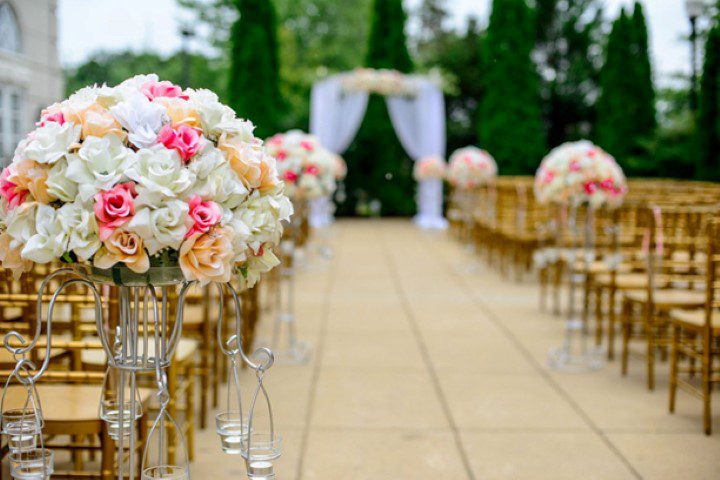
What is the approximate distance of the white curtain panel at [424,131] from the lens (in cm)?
1864

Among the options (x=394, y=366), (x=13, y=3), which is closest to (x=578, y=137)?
(x=13, y=3)

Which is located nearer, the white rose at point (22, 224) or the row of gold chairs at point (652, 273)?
the white rose at point (22, 224)

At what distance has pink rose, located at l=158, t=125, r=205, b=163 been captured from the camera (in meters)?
1.97

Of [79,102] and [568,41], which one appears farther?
[568,41]

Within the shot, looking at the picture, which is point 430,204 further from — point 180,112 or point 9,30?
point 180,112

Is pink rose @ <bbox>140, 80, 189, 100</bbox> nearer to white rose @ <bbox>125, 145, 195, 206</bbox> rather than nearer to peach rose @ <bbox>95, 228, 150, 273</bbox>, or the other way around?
white rose @ <bbox>125, 145, 195, 206</bbox>

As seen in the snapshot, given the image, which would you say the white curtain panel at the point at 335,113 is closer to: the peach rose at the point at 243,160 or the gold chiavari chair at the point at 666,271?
the gold chiavari chair at the point at 666,271

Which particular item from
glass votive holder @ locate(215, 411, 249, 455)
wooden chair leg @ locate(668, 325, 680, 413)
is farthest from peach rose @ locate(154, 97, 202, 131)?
wooden chair leg @ locate(668, 325, 680, 413)

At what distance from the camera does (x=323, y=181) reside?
6652 mm

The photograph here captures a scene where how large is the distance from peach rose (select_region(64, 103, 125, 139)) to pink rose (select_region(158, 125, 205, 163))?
0.10 meters

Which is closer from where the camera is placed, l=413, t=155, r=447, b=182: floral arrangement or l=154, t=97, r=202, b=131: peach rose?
l=154, t=97, r=202, b=131: peach rose

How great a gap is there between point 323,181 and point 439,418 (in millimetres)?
2368

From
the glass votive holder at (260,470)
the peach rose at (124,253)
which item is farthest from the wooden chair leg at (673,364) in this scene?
the peach rose at (124,253)

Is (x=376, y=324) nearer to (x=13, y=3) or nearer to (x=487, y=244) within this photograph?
(x=487, y=244)
